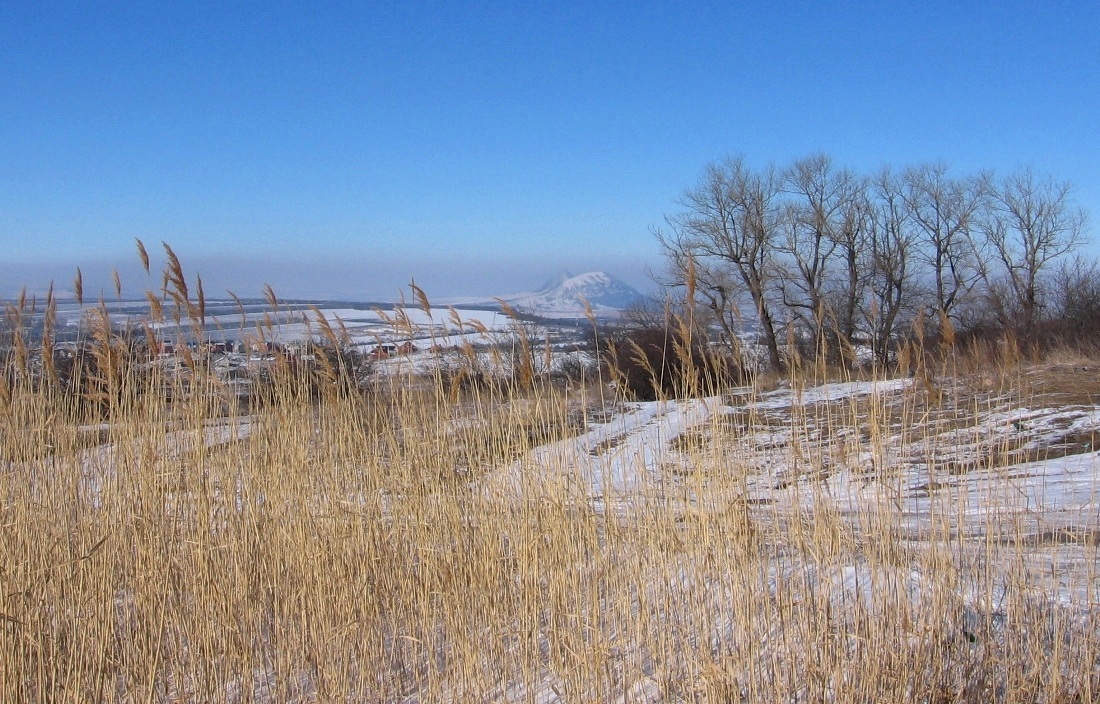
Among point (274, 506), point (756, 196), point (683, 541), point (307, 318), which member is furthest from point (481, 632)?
point (756, 196)

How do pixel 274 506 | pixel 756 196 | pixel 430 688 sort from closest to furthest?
pixel 430 688
pixel 274 506
pixel 756 196

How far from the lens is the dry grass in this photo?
89.6 inches

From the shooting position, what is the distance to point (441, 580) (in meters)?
2.78

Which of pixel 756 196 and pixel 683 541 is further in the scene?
pixel 756 196

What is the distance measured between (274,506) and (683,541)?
4.88 ft

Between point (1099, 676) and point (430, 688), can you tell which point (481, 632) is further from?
point (1099, 676)

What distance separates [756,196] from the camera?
28094 mm

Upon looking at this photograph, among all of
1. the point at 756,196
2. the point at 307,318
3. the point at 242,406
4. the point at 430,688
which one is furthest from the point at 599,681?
the point at 756,196

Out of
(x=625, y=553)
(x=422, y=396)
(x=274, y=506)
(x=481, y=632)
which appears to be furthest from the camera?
(x=422, y=396)

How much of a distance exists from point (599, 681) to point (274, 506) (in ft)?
4.68

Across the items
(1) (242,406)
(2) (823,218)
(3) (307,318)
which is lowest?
(1) (242,406)

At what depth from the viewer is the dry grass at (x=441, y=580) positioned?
2.28m

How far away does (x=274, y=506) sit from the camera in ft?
9.60

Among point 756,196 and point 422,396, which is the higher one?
point 756,196
